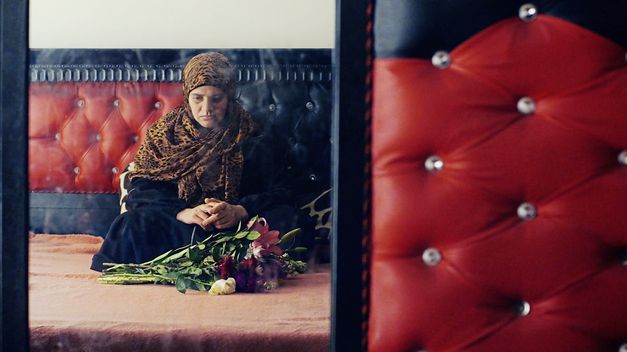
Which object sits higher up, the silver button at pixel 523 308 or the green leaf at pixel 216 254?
the green leaf at pixel 216 254

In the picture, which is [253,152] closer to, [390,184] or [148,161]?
[148,161]

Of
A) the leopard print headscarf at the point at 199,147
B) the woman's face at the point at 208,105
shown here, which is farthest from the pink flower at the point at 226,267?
the woman's face at the point at 208,105

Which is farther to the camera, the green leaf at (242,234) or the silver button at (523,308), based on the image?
the green leaf at (242,234)

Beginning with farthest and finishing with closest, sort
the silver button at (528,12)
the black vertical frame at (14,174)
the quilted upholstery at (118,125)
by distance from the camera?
the quilted upholstery at (118,125)
the black vertical frame at (14,174)
the silver button at (528,12)

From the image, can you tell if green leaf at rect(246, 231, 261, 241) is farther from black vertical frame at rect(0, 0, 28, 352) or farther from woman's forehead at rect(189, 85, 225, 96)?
black vertical frame at rect(0, 0, 28, 352)

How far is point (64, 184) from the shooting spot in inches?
43.5

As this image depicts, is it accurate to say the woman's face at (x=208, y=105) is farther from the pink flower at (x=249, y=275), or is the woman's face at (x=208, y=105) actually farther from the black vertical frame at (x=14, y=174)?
the black vertical frame at (x=14, y=174)

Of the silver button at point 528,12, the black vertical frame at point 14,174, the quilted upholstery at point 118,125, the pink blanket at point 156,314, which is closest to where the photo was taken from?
the silver button at point 528,12

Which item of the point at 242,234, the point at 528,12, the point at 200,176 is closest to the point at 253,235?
the point at 242,234

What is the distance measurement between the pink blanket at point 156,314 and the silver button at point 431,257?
259mm

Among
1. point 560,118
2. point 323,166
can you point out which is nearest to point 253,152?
point 323,166

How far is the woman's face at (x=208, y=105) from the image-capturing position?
1159 mm

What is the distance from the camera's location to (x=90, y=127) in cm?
124

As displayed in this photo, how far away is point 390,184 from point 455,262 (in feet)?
0.39
